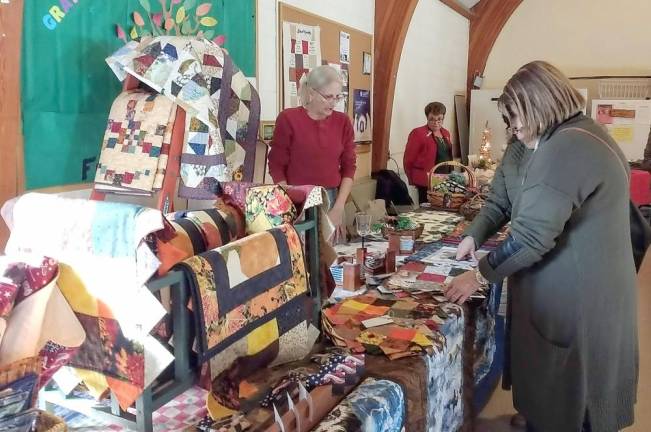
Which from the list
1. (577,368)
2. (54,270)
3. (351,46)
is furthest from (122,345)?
(351,46)

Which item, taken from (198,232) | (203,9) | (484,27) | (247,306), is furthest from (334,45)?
(484,27)

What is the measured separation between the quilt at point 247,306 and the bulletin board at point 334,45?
8.02ft

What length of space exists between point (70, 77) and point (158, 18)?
0.56 m

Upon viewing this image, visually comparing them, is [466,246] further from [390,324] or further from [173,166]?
[173,166]

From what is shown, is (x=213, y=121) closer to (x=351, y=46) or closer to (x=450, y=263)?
(x=450, y=263)

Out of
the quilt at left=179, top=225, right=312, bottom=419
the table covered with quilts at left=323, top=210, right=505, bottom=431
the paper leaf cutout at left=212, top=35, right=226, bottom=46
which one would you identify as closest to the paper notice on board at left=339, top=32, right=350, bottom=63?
the paper leaf cutout at left=212, top=35, right=226, bottom=46

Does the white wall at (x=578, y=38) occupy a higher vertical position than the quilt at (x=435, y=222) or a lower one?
higher

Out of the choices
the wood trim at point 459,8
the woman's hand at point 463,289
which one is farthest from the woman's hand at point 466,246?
the wood trim at point 459,8

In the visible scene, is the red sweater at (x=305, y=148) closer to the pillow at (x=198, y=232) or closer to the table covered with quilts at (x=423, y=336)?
the table covered with quilts at (x=423, y=336)

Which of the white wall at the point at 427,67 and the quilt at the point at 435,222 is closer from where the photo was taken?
the quilt at the point at 435,222

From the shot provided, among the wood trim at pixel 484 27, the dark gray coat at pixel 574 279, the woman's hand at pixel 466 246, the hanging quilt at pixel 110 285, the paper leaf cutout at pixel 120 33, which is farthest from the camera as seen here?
the wood trim at pixel 484 27

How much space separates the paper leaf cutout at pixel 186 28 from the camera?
267 centimetres

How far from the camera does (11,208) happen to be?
117 cm

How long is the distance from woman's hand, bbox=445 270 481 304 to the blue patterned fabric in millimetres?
568
